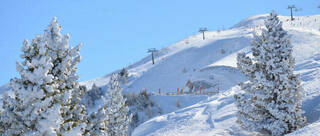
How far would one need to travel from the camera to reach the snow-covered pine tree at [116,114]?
27.8 metres

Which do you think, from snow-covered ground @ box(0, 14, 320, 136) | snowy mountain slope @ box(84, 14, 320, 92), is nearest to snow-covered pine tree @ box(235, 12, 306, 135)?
snow-covered ground @ box(0, 14, 320, 136)

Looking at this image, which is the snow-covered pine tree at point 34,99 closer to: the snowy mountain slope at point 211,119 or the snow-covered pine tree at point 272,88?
the snow-covered pine tree at point 272,88

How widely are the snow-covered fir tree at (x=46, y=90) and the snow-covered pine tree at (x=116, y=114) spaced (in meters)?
16.7

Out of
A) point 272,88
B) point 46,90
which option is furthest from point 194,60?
point 46,90

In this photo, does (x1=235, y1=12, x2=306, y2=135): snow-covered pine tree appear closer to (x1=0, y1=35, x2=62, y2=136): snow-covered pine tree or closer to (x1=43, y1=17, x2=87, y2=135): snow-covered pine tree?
(x1=43, y1=17, x2=87, y2=135): snow-covered pine tree

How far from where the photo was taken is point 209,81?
50875 millimetres

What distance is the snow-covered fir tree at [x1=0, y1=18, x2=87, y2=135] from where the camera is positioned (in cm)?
940

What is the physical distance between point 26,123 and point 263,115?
45.2 ft

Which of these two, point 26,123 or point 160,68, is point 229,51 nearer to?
point 160,68

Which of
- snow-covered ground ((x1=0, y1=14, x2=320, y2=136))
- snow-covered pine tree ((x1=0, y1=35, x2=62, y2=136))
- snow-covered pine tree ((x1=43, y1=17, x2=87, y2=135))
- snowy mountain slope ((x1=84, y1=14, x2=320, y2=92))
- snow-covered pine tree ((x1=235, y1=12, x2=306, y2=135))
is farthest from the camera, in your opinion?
snowy mountain slope ((x1=84, y1=14, x2=320, y2=92))

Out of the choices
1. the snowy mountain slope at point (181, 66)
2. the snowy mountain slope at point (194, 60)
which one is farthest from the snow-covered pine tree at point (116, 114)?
the snowy mountain slope at point (181, 66)

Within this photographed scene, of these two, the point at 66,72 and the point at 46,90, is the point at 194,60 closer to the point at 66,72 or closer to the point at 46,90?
the point at 66,72

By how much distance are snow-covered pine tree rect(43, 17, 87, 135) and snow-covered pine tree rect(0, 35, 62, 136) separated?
463mm

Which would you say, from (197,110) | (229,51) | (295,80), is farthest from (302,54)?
(295,80)
